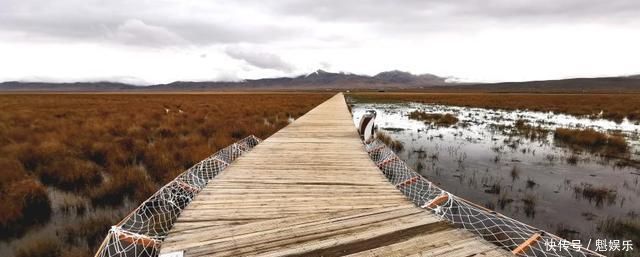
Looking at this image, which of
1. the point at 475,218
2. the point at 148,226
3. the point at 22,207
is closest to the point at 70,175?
the point at 22,207

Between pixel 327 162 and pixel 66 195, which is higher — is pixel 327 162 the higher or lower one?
the higher one

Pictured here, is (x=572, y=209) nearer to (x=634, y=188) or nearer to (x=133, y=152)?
(x=634, y=188)

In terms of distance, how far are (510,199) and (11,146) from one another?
1146 centimetres

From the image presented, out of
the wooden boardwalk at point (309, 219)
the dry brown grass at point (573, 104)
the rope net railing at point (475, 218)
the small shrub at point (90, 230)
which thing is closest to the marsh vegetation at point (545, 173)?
the rope net railing at point (475, 218)

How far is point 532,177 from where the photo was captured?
729 cm

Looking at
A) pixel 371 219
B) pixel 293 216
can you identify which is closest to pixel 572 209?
pixel 371 219

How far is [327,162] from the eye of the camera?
629 centimetres

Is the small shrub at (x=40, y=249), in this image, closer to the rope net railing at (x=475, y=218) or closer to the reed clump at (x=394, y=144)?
the rope net railing at (x=475, y=218)

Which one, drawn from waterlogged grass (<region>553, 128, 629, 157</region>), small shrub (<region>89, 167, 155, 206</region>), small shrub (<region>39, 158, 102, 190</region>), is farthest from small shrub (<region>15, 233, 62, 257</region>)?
waterlogged grass (<region>553, 128, 629, 157</region>)

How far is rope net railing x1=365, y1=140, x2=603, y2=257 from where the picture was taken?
3385 millimetres

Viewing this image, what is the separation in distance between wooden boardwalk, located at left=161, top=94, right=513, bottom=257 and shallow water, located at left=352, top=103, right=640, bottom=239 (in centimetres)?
251

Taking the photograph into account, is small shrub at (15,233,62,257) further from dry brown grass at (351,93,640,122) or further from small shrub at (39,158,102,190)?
dry brown grass at (351,93,640,122)

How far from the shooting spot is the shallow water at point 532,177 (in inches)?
206

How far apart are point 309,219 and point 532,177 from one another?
20.0ft
